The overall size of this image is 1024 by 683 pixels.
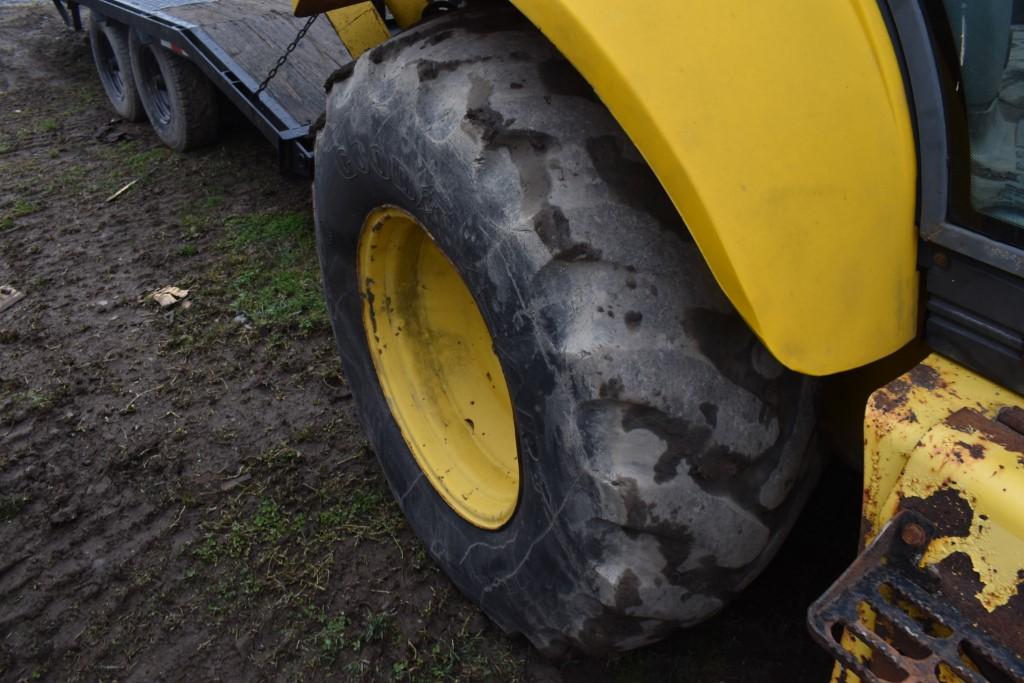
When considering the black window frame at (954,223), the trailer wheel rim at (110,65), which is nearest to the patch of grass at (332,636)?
the black window frame at (954,223)

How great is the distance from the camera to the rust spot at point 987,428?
0.93 meters

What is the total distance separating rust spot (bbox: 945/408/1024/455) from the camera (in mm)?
931

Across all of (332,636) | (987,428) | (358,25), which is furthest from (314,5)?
(987,428)

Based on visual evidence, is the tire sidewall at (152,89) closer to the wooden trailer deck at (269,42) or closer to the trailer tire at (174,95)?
the trailer tire at (174,95)

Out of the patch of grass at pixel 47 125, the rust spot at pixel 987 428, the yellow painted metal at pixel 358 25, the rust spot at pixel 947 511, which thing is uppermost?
the yellow painted metal at pixel 358 25

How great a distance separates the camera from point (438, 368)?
1941mm

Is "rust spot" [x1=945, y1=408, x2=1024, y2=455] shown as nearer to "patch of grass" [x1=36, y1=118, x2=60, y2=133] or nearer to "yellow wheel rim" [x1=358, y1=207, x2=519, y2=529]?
"yellow wheel rim" [x1=358, y1=207, x2=519, y2=529]

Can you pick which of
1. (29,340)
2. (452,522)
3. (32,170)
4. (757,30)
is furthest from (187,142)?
(757,30)

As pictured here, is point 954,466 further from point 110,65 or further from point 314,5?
point 110,65

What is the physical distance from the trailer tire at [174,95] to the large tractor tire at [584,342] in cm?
270

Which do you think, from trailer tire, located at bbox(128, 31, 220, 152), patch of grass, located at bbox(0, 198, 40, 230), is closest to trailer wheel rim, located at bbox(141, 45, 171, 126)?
trailer tire, located at bbox(128, 31, 220, 152)

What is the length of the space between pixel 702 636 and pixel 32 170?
3869 mm

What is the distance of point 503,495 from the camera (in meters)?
1.74

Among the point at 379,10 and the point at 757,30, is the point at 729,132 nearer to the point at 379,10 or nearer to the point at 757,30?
the point at 757,30
